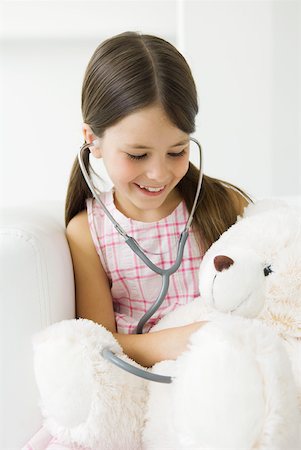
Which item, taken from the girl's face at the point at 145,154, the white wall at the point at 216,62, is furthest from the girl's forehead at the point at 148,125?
the white wall at the point at 216,62

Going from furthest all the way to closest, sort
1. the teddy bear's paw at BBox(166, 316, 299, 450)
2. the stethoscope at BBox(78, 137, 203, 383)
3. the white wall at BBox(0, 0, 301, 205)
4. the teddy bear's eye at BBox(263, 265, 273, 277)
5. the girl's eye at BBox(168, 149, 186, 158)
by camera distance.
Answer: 1. the white wall at BBox(0, 0, 301, 205)
2. the girl's eye at BBox(168, 149, 186, 158)
3. the teddy bear's eye at BBox(263, 265, 273, 277)
4. the stethoscope at BBox(78, 137, 203, 383)
5. the teddy bear's paw at BBox(166, 316, 299, 450)

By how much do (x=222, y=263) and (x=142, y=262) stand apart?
1.05ft

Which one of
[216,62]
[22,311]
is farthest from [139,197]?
[216,62]

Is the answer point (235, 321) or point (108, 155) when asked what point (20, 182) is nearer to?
point (108, 155)

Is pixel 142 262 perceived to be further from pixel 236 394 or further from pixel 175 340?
pixel 236 394

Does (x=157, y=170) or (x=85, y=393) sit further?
(x=157, y=170)

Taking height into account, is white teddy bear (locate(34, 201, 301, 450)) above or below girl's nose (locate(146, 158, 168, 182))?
below

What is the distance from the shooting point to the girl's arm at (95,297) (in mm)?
1059

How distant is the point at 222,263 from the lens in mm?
967

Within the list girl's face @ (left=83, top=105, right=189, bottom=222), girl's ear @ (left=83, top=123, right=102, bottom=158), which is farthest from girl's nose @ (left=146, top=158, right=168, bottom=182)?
girl's ear @ (left=83, top=123, right=102, bottom=158)

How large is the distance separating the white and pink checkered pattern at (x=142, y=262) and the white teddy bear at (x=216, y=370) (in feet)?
0.38

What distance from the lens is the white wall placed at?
6.98 feet

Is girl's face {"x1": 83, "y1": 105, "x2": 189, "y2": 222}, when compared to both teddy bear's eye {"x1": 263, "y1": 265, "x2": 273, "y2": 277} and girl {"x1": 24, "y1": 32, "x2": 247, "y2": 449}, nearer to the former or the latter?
girl {"x1": 24, "y1": 32, "x2": 247, "y2": 449}

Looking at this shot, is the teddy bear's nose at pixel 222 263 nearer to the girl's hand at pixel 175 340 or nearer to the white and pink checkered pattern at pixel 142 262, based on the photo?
the girl's hand at pixel 175 340
